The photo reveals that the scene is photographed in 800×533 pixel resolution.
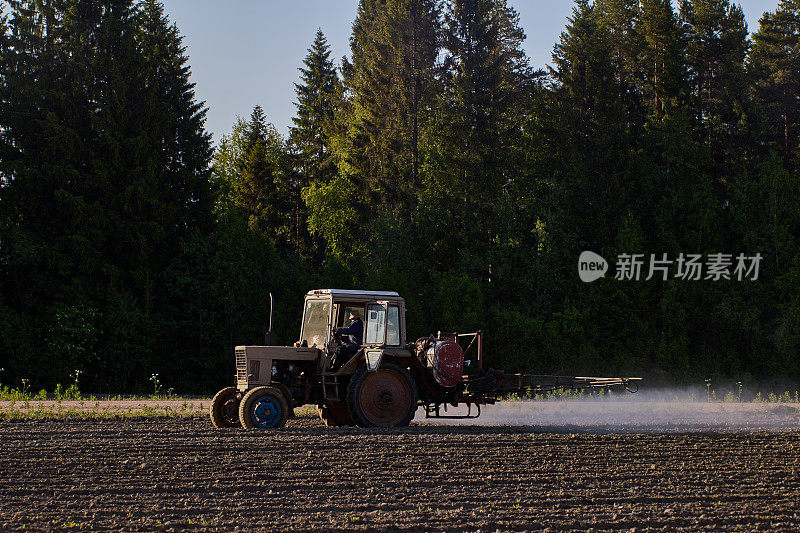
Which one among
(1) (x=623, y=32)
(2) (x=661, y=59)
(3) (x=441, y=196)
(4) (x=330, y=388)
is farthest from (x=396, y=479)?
(1) (x=623, y=32)

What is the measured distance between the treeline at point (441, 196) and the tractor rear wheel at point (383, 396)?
842 inches

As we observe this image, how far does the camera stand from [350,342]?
16.3 m

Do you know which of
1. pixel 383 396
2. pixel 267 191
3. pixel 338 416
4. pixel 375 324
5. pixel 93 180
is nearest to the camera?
pixel 383 396

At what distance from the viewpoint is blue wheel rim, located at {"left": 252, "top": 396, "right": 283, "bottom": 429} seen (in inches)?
620

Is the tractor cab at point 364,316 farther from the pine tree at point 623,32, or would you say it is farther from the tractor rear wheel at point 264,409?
the pine tree at point 623,32

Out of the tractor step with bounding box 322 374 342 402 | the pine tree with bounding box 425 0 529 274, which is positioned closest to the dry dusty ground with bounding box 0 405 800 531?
the tractor step with bounding box 322 374 342 402

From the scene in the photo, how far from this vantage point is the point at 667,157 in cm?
4325

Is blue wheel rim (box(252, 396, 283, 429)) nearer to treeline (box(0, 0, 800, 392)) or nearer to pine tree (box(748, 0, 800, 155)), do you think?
treeline (box(0, 0, 800, 392))

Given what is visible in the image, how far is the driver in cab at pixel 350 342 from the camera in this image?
638 inches

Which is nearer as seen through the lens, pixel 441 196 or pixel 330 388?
pixel 330 388

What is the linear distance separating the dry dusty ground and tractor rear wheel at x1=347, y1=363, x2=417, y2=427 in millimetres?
468

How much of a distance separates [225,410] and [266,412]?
1.17m

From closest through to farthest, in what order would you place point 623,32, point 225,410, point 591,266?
1. point 225,410
2. point 591,266
3. point 623,32

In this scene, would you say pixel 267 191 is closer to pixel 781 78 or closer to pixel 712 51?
pixel 712 51
